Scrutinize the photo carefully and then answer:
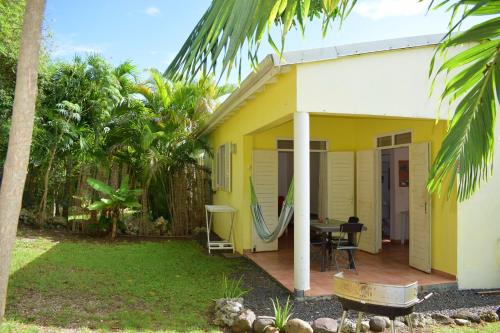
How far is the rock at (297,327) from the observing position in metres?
4.78

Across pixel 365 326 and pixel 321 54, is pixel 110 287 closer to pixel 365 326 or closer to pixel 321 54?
pixel 365 326

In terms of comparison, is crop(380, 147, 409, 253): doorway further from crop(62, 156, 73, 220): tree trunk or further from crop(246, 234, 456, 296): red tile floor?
crop(62, 156, 73, 220): tree trunk

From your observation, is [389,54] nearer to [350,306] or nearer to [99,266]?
[350,306]

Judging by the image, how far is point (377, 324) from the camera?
203 inches

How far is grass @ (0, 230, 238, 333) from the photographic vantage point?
5141 millimetres

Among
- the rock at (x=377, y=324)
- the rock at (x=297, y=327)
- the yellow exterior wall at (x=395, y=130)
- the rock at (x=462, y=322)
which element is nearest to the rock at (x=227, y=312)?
the rock at (x=297, y=327)

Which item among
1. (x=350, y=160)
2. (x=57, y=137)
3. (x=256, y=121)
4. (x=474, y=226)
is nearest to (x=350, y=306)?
(x=474, y=226)

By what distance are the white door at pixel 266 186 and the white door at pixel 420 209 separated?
3107mm

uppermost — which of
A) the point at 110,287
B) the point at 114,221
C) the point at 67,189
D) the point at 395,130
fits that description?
the point at 395,130

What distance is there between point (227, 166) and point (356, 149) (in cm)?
332

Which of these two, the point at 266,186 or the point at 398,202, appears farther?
the point at 398,202

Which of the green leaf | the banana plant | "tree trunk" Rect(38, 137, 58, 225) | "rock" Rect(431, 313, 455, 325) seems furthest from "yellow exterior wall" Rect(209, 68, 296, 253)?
"tree trunk" Rect(38, 137, 58, 225)

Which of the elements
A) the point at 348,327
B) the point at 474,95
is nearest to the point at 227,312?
the point at 348,327

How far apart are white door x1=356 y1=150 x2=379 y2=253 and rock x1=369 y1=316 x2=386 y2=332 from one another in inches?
171
